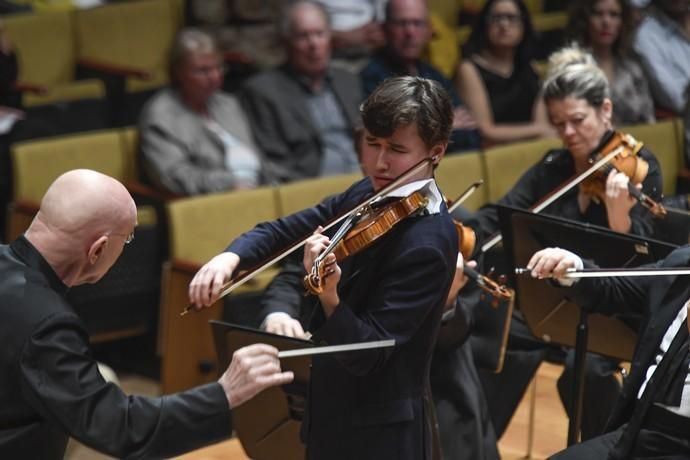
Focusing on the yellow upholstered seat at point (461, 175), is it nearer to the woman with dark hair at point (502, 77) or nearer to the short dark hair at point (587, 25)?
the woman with dark hair at point (502, 77)

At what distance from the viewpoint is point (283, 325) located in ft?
10.2

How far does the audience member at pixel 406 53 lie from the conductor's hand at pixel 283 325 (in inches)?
108

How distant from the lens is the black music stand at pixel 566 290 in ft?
11.3

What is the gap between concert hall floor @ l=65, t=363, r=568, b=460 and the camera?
14.1 ft

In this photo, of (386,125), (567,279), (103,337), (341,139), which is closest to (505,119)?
(341,139)

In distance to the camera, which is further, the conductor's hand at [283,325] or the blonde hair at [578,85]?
the blonde hair at [578,85]

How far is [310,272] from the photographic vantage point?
246cm

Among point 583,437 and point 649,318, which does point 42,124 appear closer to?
point 583,437

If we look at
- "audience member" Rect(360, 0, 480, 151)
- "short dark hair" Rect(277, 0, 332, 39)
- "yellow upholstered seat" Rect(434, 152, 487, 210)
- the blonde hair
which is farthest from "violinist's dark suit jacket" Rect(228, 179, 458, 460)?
"audience member" Rect(360, 0, 480, 151)

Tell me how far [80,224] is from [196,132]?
296 centimetres

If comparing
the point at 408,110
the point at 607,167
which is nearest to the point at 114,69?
the point at 607,167

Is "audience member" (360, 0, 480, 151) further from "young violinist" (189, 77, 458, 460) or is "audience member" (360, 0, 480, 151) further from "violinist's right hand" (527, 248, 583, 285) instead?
"young violinist" (189, 77, 458, 460)

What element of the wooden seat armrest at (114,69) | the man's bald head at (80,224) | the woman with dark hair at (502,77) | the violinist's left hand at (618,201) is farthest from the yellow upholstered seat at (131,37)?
the man's bald head at (80,224)

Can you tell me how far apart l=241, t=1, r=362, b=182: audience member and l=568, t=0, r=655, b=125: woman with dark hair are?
1.23 metres
